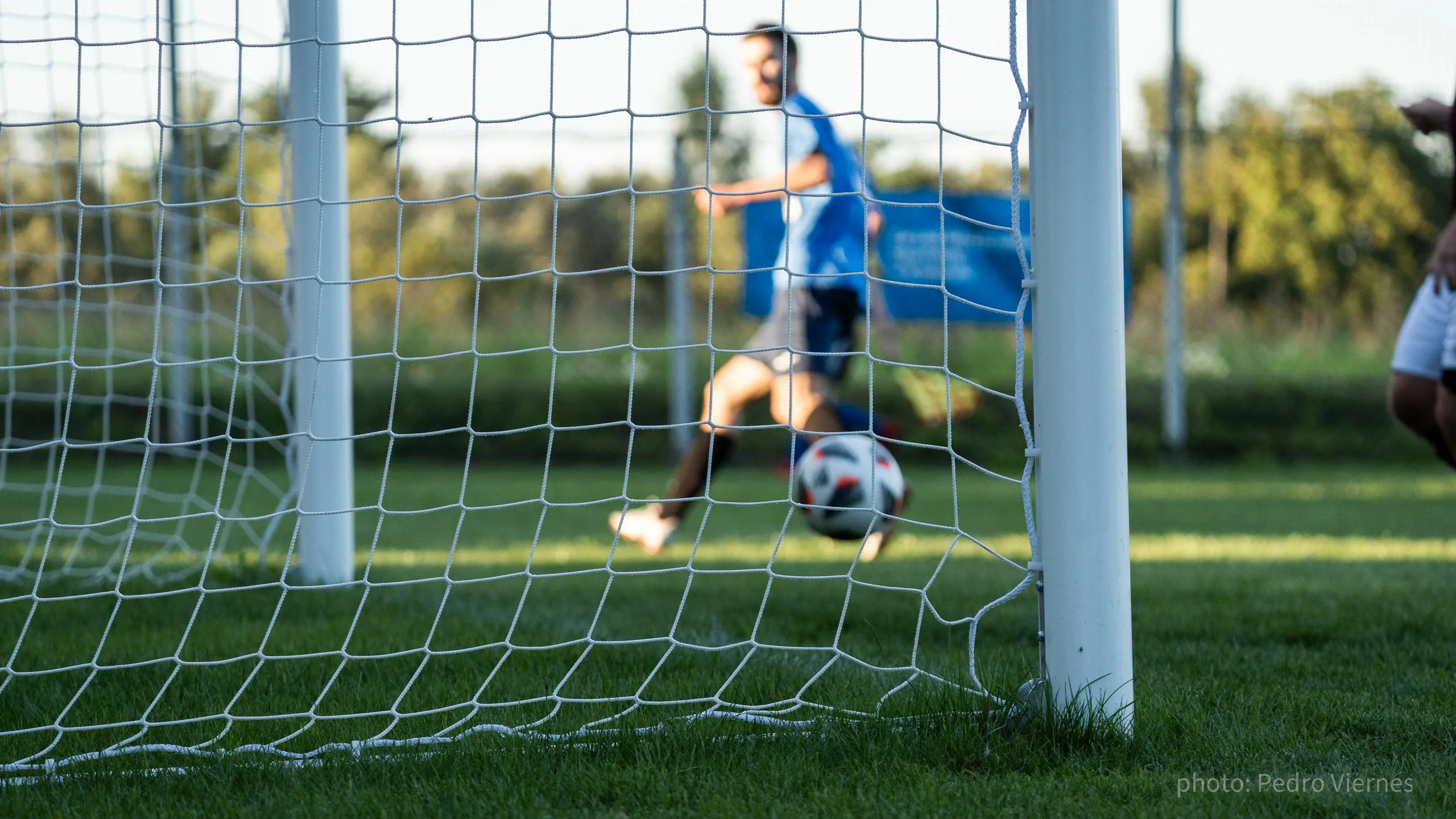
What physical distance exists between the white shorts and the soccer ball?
1460 mm

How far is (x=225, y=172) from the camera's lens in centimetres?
864

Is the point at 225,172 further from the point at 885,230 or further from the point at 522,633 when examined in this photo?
the point at 522,633

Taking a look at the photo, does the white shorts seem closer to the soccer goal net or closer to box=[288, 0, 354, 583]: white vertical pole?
the soccer goal net

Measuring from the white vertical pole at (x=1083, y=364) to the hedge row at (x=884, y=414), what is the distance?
8873mm

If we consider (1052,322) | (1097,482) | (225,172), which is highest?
(225,172)

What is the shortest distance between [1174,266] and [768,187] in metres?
8.53

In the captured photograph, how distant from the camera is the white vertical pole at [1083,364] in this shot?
6.16 feet

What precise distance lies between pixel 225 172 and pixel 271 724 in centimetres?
738

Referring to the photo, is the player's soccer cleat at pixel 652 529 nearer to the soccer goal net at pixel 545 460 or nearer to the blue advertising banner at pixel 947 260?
the soccer goal net at pixel 545 460

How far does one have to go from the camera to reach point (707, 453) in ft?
13.8

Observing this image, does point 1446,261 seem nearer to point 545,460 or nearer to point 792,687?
point 792,687

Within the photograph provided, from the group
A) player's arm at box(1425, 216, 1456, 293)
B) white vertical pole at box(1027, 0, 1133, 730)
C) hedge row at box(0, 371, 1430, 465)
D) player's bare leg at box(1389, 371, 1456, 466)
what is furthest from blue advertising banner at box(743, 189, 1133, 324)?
white vertical pole at box(1027, 0, 1133, 730)

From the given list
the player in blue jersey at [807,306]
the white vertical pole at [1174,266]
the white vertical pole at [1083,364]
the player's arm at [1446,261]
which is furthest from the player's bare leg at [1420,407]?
the white vertical pole at [1174,266]

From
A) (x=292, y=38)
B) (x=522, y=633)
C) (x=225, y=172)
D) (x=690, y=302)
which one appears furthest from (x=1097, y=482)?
(x=690, y=302)
